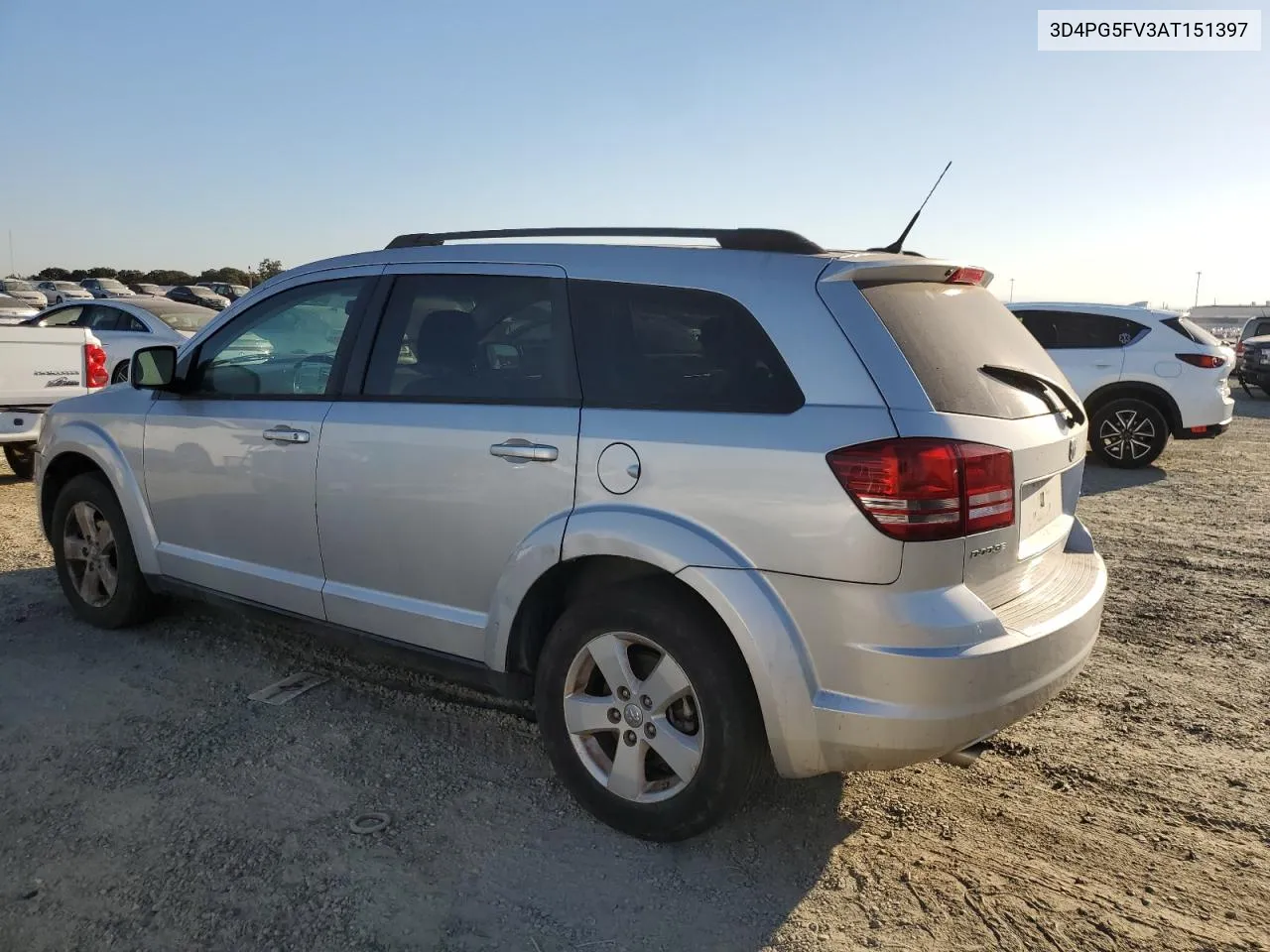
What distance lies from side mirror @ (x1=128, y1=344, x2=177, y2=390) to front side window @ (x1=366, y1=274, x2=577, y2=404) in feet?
4.06

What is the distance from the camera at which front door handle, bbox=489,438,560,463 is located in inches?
123

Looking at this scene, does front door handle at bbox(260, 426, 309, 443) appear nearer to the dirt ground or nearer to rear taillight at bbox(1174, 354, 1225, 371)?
the dirt ground

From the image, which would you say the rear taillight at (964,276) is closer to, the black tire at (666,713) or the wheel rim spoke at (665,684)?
the black tire at (666,713)

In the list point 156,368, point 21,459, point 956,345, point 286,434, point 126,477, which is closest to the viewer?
point 956,345

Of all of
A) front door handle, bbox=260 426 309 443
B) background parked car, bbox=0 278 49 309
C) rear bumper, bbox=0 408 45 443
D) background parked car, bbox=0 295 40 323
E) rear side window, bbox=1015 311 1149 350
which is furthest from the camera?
background parked car, bbox=0 278 49 309

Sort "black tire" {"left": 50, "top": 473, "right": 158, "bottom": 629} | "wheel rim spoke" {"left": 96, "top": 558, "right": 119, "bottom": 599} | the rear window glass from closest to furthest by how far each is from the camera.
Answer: the rear window glass < "black tire" {"left": 50, "top": 473, "right": 158, "bottom": 629} < "wheel rim spoke" {"left": 96, "top": 558, "right": 119, "bottom": 599}

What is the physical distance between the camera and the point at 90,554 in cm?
495

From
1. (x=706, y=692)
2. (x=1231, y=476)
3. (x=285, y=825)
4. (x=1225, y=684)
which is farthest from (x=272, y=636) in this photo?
(x=1231, y=476)

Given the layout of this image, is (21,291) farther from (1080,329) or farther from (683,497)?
(683,497)

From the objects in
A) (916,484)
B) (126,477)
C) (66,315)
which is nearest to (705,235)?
(916,484)

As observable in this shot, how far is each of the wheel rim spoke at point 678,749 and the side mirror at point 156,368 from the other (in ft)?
9.32

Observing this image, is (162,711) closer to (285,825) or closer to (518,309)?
(285,825)

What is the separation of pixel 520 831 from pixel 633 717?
552mm

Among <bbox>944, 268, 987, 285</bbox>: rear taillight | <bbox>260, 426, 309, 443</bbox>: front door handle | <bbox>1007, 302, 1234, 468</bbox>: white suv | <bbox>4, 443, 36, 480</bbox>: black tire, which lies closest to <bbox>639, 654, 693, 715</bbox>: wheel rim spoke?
<bbox>944, 268, 987, 285</bbox>: rear taillight
